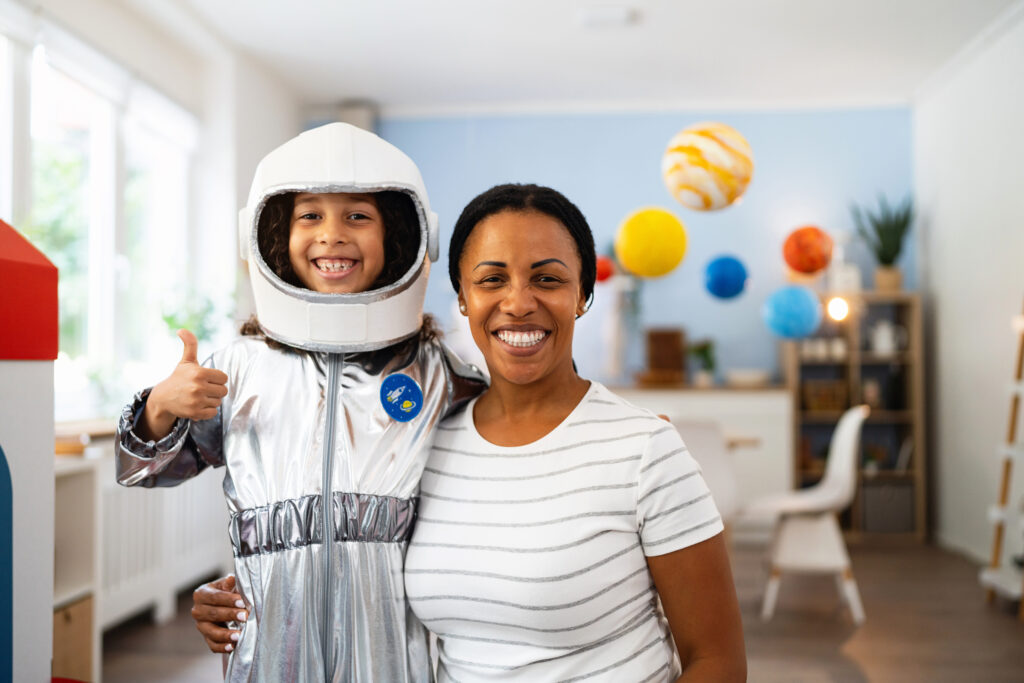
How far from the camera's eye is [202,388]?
42.6 inches

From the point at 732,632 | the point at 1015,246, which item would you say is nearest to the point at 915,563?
the point at 1015,246

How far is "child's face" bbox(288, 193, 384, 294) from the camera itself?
47.3 inches

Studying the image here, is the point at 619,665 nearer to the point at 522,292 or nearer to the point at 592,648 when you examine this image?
the point at 592,648

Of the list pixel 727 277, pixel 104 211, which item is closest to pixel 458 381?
pixel 727 277

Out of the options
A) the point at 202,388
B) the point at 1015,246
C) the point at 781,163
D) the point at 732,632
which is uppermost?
the point at 781,163

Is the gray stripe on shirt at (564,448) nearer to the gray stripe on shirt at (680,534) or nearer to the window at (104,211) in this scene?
the gray stripe on shirt at (680,534)

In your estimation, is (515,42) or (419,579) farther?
(515,42)

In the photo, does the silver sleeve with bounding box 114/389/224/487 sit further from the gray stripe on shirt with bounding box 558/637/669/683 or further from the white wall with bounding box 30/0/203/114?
the white wall with bounding box 30/0/203/114

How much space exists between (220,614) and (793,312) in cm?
264

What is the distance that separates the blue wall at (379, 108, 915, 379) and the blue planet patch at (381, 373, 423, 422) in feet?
15.0

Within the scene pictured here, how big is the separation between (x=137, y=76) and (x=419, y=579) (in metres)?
3.59

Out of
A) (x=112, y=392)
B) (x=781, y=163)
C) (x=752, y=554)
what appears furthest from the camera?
(x=781, y=163)

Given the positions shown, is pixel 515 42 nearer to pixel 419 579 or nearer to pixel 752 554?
pixel 752 554

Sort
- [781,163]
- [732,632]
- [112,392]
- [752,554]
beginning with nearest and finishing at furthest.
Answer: [732,632]
[112,392]
[752,554]
[781,163]
